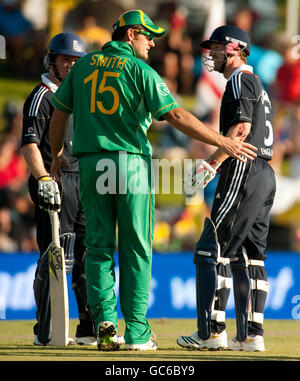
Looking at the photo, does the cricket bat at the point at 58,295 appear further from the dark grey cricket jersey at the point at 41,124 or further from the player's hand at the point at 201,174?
the player's hand at the point at 201,174

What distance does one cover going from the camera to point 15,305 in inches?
353

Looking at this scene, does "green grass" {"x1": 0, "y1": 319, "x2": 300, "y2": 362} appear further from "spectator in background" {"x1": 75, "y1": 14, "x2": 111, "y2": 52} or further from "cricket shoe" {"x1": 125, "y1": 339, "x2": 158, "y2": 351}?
"spectator in background" {"x1": 75, "y1": 14, "x2": 111, "y2": 52}

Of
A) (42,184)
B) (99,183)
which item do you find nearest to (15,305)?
(42,184)

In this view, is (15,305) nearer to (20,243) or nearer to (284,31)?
(20,243)

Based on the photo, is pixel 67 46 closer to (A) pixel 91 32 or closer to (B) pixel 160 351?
(B) pixel 160 351

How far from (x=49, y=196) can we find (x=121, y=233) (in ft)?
2.39

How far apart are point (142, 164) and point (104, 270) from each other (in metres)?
0.77

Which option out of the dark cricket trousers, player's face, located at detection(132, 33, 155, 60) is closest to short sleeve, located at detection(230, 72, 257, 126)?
the dark cricket trousers

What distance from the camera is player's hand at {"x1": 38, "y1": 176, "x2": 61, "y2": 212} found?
19.4ft

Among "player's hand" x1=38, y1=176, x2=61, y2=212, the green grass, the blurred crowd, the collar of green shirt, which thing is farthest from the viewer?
the blurred crowd

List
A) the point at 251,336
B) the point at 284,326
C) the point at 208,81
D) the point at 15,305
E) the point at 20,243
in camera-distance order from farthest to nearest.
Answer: the point at 208,81 < the point at 20,243 < the point at 15,305 < the point at 284,326 < the point at 251,336

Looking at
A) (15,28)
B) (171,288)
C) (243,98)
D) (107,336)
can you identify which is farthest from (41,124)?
(15,28)

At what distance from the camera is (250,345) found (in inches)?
228
